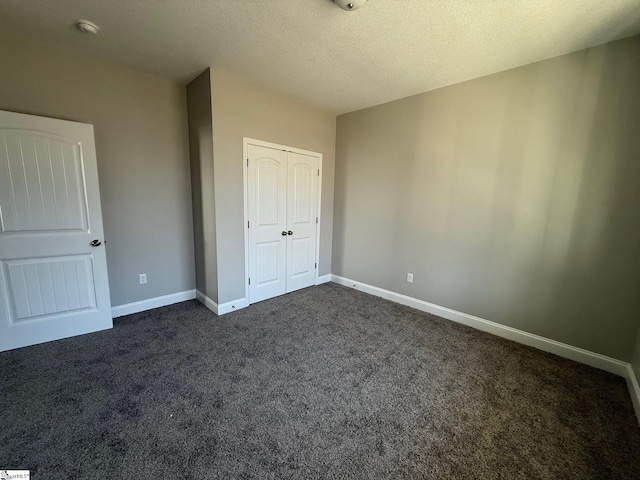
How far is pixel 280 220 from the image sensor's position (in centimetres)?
353

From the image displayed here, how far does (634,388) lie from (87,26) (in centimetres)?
500

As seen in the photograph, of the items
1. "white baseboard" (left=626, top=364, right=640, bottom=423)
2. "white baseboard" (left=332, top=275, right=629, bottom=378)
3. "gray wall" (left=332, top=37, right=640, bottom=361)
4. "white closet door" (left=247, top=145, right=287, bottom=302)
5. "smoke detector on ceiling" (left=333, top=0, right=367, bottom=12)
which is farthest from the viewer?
"white closet door" (left=247, top=145, right=287, bottom=302)

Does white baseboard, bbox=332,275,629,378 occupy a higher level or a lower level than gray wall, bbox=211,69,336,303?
lower

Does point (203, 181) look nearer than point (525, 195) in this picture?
No

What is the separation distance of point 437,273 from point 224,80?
329 cm

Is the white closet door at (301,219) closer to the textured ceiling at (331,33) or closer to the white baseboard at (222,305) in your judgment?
the white baseboard at (222,305)

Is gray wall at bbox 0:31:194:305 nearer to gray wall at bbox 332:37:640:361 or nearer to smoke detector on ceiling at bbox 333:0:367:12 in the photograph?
smoke detector on ceiling at bbox 333:0:367:12

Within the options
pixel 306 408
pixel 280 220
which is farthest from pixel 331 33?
pixel 306 408

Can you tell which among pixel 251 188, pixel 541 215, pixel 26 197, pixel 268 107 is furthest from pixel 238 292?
Result: pixel 541 215

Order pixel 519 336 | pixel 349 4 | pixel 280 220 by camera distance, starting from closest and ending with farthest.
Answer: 1. pixel 349 4
2. pixel 519 336
3. pixel 280 220

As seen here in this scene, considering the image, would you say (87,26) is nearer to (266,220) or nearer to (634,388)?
(266,220)

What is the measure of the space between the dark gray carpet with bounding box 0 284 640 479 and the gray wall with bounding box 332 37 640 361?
528mm

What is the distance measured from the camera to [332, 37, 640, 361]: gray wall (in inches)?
82.7

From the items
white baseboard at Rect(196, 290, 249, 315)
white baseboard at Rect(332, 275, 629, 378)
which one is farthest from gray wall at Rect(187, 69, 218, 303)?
white baseboard at Rect(332, 275, 629, 378)
